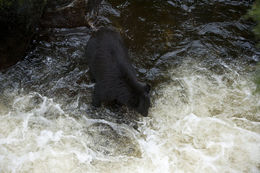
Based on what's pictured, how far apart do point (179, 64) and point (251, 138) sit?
208cm

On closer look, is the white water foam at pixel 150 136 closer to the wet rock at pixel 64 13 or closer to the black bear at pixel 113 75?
the black bear at pixel 113 75

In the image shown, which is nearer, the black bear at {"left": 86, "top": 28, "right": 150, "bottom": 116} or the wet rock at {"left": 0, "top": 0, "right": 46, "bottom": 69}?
the black bear at {"left": 86, "top": 28, "right": 150, "bottom": 116}

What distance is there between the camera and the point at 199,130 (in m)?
4.98

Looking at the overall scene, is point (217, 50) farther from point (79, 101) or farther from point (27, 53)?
point (27, 53)

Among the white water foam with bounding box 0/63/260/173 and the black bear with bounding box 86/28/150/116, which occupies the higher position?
the black bear with bounding box 86/28/150/116

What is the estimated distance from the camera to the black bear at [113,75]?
15.1 ft

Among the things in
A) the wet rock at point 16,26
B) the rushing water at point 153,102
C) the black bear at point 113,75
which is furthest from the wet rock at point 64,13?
the black bear at point 113,75

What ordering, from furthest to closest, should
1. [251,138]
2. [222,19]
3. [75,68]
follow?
[222,19] < [75,68] < [251,138]

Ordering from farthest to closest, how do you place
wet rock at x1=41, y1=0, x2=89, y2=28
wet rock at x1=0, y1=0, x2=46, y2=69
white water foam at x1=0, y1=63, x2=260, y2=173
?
1. wet rock at x1=41, y1=0, x2=89, y2=28
2. wet rock at x1=0, y1=0, x2=46, y2=69
3. white water foam at x1=0, y1=63, x2=260, y2=173

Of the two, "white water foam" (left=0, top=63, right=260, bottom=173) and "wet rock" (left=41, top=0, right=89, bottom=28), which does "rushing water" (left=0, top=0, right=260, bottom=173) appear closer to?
"white water foam" (left=0, top=63, right=260, bottom=173)

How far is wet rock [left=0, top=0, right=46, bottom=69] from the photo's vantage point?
484cm

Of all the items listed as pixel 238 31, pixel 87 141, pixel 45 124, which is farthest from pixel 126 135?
pixel 238 31

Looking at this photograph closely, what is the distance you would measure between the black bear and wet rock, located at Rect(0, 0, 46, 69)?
1344mm

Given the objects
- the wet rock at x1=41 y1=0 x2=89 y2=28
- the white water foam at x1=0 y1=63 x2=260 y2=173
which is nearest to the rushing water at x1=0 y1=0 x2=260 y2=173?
the white water foam at x1=0 y1=63 x2=260 y2=173
